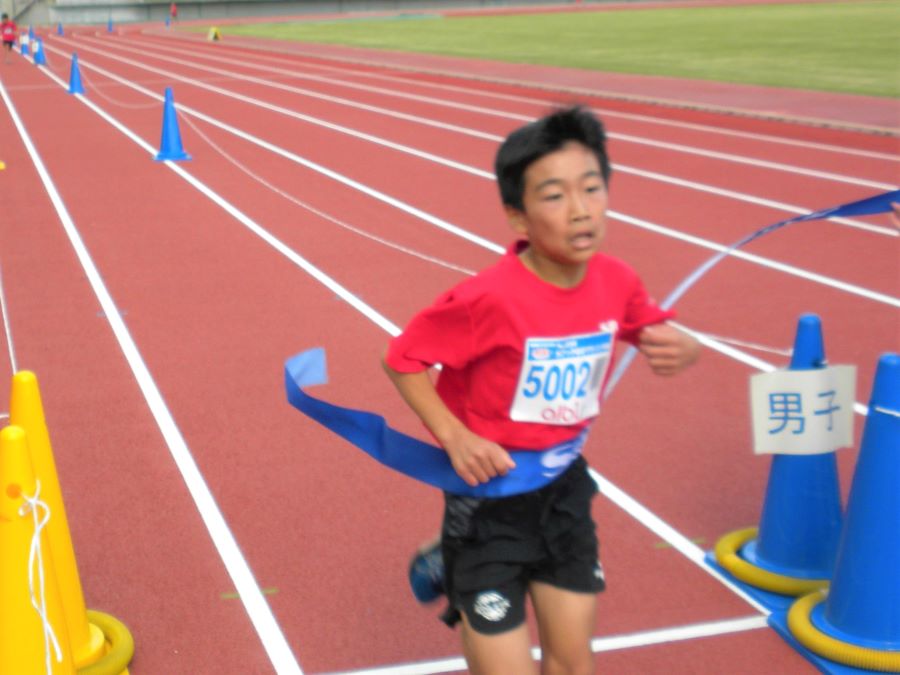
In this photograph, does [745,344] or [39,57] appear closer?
[745,344]

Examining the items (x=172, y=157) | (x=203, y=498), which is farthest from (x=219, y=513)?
(x=172, y=157)

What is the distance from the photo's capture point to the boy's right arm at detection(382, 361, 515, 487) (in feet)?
9.76

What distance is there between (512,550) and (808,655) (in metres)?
1.40

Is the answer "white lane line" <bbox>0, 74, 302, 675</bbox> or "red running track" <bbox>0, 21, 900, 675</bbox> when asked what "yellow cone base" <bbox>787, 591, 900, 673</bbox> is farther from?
"white lane line" <bbox>0, 74, 302, 675</bbox>

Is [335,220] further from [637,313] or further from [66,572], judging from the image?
[637,313]

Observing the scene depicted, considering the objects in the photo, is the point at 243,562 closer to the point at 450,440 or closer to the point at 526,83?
the point at 450,440

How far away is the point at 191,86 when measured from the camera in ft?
82.7

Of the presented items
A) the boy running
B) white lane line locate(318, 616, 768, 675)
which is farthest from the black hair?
white lane line locate(318, 616, 768, 675)

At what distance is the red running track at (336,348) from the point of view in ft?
14.3

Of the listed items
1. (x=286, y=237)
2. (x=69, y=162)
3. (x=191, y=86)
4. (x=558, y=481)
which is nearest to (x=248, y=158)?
(x=69, y=162)

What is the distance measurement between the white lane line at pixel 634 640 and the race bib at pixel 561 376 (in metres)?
1.21

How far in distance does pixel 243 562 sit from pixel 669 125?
1314 cm

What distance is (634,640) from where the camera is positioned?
4133 mm

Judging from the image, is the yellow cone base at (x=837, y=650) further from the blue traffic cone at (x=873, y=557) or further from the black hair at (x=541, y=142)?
the black hair at (x=541, y=142)
